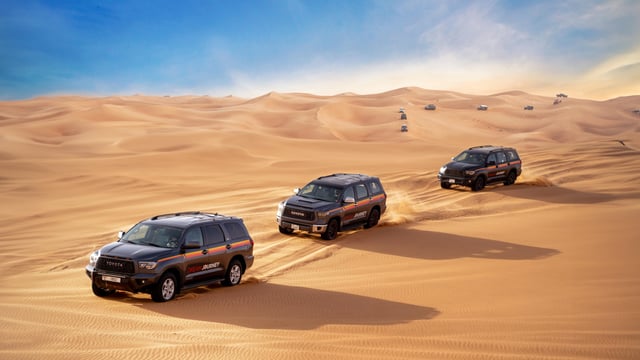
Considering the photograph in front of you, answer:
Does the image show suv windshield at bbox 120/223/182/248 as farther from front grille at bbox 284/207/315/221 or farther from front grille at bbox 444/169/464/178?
front grille at bbox 444/169/464/178

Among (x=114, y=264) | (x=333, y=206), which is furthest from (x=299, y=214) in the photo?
(x=114, y=264)

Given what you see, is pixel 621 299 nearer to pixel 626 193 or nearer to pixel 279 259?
pixel 279 259

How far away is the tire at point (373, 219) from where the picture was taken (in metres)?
21.4

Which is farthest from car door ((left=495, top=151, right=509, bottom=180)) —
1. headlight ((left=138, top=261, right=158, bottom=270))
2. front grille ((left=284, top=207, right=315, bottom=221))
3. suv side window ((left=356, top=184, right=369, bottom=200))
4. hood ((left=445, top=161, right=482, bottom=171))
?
headlight ((left=138, top=261, right=158, bottom=270))

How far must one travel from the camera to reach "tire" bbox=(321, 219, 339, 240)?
64.2 feet

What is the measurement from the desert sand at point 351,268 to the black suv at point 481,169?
0.57m

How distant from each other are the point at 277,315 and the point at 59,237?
37.5ft

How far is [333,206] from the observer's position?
781 inches

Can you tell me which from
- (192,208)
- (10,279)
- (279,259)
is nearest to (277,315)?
(279,259)

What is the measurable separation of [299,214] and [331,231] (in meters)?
1.07

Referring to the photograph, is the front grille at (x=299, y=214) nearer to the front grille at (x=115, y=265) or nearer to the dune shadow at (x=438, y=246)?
the dune shadow at (x=438, y=246)

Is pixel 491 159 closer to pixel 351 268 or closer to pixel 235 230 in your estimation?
pixel 351 268

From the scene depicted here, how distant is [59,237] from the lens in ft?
67.5

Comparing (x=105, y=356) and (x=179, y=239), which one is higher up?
(x=179, y=239)
